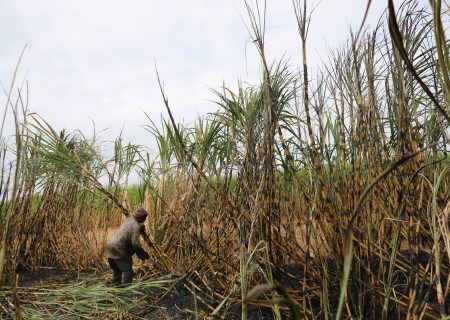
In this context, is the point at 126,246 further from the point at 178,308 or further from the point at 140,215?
the point at 178,308

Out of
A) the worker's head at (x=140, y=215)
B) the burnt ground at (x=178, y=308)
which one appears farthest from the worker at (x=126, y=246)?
the burnt ground at (x=178, y=308)

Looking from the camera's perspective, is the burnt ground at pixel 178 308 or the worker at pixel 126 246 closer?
the burnt ground at pixel 178 308

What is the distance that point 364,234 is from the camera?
6.64 feet

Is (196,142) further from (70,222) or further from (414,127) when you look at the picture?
(70,222)

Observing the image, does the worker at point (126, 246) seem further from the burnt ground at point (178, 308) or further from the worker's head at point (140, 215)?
the burnt ground at point (178, 308)

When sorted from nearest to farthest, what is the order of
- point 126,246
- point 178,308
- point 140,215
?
point 178,308
point 140,215
point 126,246

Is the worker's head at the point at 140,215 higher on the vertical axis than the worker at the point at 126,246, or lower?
higher

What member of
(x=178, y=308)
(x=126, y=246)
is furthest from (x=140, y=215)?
(x=178, y=308)

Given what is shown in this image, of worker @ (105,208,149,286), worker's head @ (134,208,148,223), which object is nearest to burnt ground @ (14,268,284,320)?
worker @ (105,208,149,286)

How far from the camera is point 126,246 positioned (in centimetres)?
402

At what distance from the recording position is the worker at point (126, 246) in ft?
12.6

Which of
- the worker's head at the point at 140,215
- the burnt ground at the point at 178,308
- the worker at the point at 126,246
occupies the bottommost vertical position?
the burnt ground at the point at 178,308

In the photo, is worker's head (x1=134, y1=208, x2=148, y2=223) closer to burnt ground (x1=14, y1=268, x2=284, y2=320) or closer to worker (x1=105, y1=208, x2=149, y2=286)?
worker (x1=105, y1=208, x2=149, y2=286)

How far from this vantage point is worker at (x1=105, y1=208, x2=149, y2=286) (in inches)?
152
